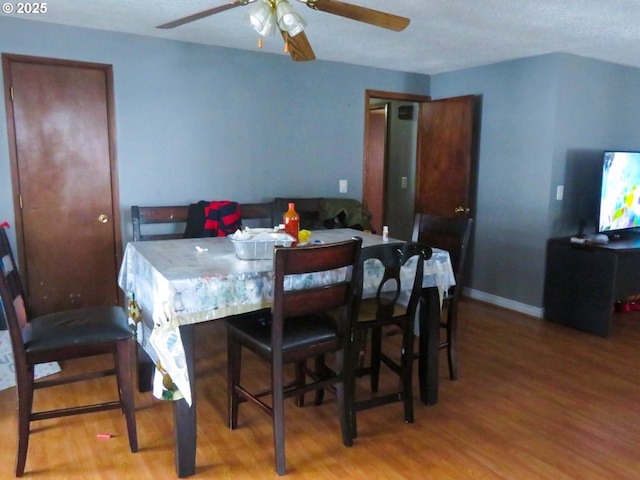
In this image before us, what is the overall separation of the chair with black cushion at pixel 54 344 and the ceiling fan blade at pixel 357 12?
66.7 inches

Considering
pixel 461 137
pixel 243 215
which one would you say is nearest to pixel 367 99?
pixel 461 137

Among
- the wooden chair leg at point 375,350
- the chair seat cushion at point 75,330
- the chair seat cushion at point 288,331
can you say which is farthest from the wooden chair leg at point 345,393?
the chair seat cushion at point 75,330

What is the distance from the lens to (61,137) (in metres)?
3.57

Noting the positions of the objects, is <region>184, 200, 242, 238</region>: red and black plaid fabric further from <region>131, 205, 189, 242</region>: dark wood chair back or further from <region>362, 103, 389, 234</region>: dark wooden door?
<region>362, 103, 389, 234</region>: dark wooden door

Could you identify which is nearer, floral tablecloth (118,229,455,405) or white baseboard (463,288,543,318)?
floral tablecloth (118,229,455,405)

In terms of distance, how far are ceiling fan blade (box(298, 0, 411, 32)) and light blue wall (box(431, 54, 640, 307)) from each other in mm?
2375

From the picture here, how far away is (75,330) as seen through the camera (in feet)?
7.28

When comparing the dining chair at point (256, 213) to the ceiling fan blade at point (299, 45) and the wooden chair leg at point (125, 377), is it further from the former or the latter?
the wooden chair leg at point (125, 377)

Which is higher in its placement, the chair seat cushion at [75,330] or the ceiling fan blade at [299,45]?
the ceiling fan blade at [299,45]

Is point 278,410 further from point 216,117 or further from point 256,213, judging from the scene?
point 216,117

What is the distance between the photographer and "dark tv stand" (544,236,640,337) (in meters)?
3.81

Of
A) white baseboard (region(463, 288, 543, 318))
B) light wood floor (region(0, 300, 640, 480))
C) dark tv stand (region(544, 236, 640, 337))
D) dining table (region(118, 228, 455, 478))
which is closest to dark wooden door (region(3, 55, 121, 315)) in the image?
light wood floor (region(0, 300, 640, 480))

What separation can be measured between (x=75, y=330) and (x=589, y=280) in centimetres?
364

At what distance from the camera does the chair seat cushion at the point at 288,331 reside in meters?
2.16
